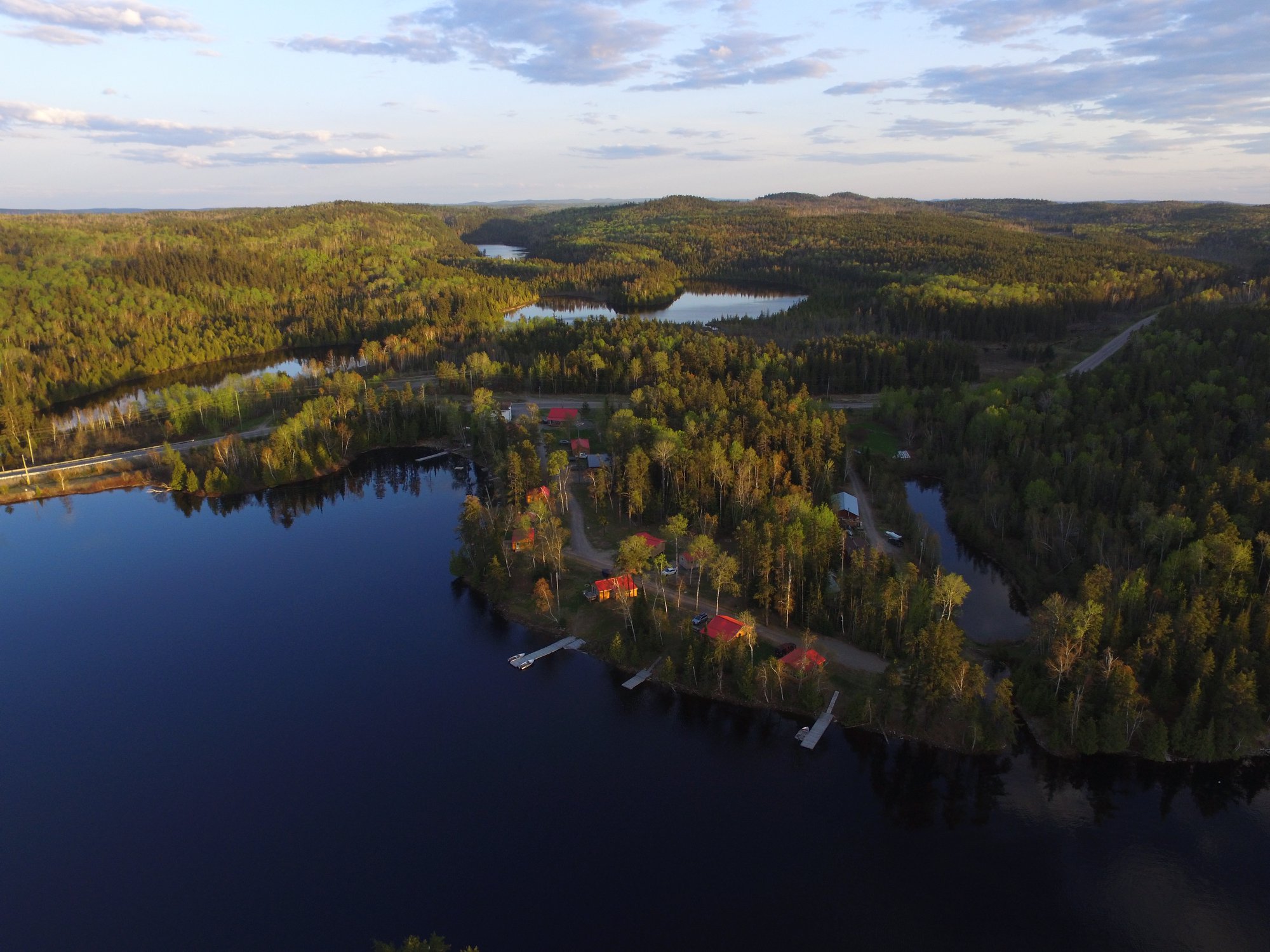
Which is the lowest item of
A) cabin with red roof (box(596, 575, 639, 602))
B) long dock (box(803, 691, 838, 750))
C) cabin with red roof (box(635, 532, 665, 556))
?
long dock (box(803, 691, 838, 750))

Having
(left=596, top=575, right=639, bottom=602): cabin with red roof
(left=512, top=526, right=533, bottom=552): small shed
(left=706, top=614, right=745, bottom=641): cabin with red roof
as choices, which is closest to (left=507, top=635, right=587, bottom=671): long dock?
(left=596, top=575, right=639, bottom=602): cabin with red roof

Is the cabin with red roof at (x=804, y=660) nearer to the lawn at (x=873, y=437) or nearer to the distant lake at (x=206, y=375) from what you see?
the lawn at (x=873, y=437)

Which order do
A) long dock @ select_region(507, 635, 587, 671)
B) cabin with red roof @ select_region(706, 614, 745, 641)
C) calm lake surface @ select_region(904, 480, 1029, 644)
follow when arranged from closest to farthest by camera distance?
1. cabin with red roof @ select_region(706, 614, 745, 641)
2. long dock @ select_region(507, 635, 587, 671)
3. calm lake surface @ select_region(904, 480, 1029, 644)

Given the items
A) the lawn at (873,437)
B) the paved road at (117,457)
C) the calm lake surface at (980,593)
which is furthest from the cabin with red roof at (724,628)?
the paved road at (117,457)

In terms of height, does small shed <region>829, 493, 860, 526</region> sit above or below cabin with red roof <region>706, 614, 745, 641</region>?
above

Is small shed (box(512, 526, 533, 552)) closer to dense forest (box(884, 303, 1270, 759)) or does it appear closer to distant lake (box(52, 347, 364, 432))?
dense forest (box(884, 303, 1270, 759))

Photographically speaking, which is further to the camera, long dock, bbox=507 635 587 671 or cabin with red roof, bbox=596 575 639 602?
cabin with red roof, bbox=596 575 639 602

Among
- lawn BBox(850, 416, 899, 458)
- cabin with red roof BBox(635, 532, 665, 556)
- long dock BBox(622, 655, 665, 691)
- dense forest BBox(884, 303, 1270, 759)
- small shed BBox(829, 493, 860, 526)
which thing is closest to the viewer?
dense forest BBox(884, 303, 1270, 759)
